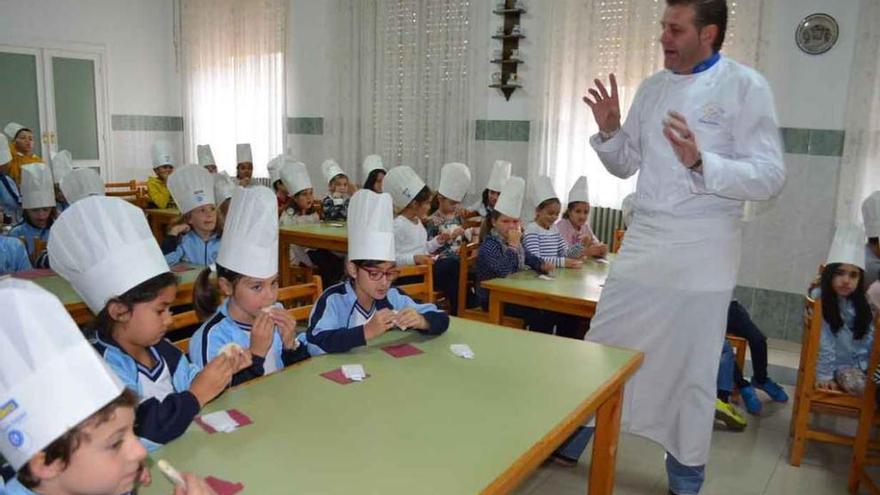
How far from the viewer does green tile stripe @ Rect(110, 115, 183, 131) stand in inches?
359

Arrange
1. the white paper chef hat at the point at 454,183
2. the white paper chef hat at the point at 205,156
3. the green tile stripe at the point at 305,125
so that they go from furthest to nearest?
the white paper chef hat at the point at 205,156, the green tile stripe at the point at 305,125, the white paper chef hat at the point at 454,183

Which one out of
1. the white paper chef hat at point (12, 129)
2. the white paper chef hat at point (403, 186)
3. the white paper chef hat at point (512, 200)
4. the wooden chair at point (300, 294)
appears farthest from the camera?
the white paper chef hat at point (12, 129)

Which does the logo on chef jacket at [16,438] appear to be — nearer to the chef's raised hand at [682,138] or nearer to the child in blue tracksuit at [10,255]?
the chef's raised hand at [682,138]

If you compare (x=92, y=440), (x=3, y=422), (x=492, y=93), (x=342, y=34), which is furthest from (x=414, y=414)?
(x=342, y=34)

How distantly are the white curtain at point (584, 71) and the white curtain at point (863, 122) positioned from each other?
1445 mm

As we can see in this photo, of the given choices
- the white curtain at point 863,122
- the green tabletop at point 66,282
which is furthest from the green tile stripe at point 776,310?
the green tabletop at point 66,282

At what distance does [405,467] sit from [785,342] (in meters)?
4.77

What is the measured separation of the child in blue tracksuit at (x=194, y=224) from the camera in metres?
3.79

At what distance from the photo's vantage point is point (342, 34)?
768 cm

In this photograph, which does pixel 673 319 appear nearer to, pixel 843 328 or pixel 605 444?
pixel 605 444

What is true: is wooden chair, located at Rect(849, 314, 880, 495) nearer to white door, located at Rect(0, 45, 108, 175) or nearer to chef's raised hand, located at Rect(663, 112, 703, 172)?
chef's raised hand, located at Rect(663, 112, 703, 172)

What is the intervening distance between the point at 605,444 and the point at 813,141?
3.94 meters

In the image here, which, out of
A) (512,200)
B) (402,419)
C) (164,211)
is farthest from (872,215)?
(164,211)

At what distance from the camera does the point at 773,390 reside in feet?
12.9
